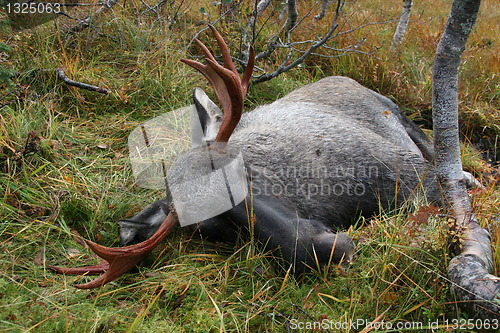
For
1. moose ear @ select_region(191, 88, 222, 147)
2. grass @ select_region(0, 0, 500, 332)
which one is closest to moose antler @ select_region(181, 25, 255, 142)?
moose ear @ select_region(191, 88, 222, 147)

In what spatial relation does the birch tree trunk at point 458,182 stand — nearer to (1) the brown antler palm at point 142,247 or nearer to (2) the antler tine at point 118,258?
(1) the brown antler palm at point 142,247

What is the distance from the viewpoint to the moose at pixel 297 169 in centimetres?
280

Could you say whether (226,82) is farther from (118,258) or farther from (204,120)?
(118,258)

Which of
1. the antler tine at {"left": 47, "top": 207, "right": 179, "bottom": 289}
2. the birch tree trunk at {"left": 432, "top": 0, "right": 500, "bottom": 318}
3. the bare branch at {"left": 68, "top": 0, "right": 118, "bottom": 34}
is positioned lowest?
the antler tine at {"left": 47, "top": 207, "right": 179, "bottom": 289}

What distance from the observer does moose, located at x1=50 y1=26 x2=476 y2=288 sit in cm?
280

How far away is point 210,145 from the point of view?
3.24m

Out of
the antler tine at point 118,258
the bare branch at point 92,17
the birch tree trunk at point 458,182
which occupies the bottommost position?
the antler tine at point 118,258

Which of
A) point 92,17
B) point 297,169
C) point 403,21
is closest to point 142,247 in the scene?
point 297,169

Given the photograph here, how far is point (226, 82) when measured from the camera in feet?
9.53

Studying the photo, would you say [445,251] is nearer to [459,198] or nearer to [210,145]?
[459,198]

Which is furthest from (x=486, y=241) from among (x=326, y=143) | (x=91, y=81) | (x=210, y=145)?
(x=91, y=81)

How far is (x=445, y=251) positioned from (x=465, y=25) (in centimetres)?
142

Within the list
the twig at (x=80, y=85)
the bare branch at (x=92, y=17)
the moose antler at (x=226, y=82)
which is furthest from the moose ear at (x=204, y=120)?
the bare branch at (x=92, y=17)

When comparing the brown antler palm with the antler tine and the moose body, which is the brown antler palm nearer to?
the antler tine
